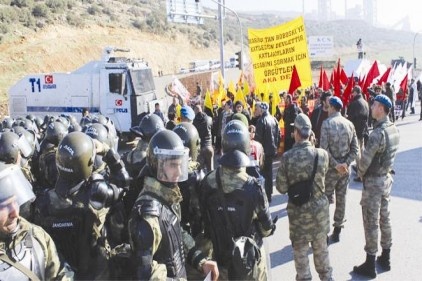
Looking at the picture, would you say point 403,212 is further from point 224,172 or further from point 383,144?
point 224,172

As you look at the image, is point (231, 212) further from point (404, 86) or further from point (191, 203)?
point (404, 86)

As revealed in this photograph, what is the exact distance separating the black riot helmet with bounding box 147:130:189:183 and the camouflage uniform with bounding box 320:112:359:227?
3878mm

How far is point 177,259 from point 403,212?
5.86 meters

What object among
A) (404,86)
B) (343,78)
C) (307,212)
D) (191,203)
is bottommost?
(307,212)

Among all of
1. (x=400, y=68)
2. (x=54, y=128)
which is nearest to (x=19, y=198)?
(x=54, y=128)

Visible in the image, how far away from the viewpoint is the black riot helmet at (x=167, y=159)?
10.2ft

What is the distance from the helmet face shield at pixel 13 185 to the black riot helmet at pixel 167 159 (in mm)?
827

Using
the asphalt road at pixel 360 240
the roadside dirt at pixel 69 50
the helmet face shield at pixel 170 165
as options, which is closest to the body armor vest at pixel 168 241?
the helmet face shield at pixel 170 165

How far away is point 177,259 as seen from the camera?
9.72 feet

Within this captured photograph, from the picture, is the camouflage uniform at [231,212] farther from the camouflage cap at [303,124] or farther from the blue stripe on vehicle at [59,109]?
the blue stripe on vehicle at [59,109]

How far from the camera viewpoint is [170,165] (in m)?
3.11

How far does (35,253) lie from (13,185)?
1.19 ft

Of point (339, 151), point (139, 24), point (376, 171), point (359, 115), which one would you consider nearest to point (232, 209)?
point (376, 171)

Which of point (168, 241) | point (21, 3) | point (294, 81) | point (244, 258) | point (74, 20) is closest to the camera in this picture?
point (168, 241)
